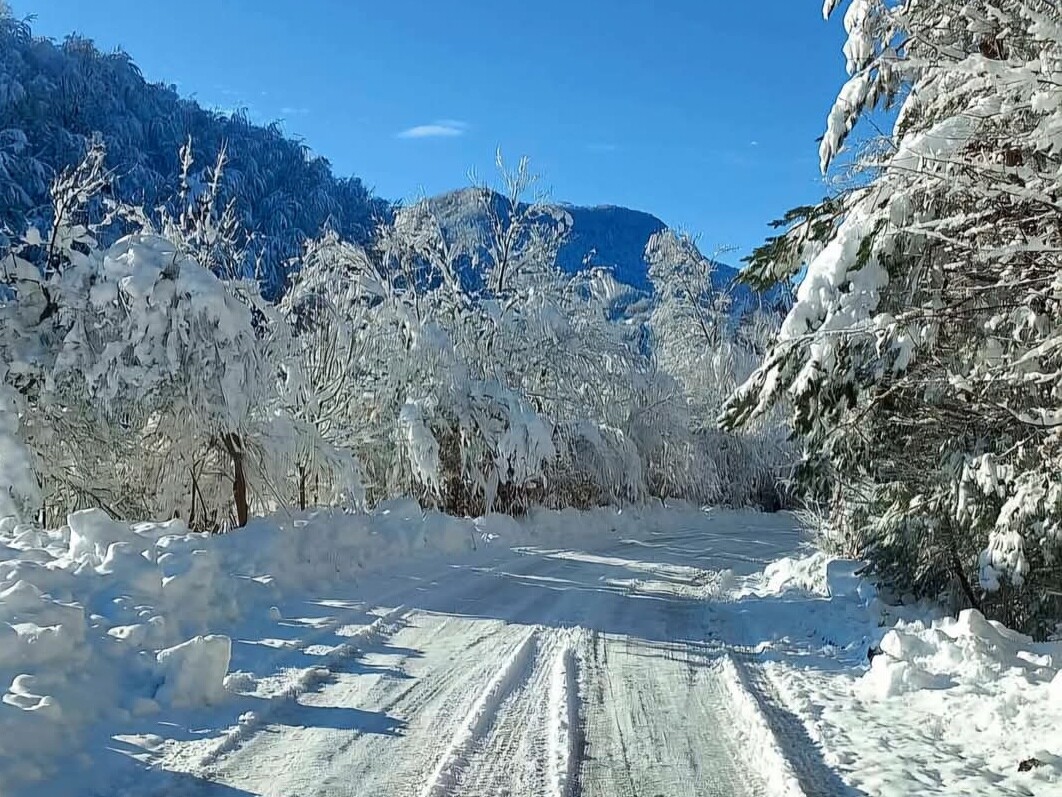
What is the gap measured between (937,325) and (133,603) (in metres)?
7.01

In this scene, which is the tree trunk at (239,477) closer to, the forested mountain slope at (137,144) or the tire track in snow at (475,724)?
the tire track in snow at (475,724)

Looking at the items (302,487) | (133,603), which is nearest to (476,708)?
(133,603)

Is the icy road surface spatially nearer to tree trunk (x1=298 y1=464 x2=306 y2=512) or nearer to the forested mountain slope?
tree trunk (x1=298 y1=464 x2=306 y2=512)

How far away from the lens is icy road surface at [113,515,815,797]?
13.6 feet

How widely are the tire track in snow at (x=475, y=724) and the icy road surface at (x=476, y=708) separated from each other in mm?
12

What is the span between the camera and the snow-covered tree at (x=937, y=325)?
18.0 feet

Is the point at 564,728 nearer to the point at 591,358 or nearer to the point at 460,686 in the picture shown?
the point at 460,686

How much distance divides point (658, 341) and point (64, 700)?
3314cm

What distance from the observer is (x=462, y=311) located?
20.1 metres

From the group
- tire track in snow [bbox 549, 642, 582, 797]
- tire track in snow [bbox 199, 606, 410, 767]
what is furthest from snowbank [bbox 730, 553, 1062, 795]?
tire track in snow [bbox 199, 606, 410, 767]

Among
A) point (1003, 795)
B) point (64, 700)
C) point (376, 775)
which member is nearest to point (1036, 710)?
point (1003, 795)

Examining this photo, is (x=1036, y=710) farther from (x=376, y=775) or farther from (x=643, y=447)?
(x=643, y=447)

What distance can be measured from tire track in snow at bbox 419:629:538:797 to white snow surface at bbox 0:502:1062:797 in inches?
0.7

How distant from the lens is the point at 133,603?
669cm
